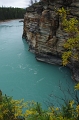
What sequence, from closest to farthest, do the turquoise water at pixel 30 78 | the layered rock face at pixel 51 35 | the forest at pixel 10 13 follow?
the turquoise water at pixel 30 78, the layered rock face at pixel 51 35, the forest at pixel 10 13

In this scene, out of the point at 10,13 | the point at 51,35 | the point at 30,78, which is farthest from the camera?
the point at 10,13

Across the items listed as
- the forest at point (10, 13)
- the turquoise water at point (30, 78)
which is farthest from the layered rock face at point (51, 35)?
the forest at point (10, 13)

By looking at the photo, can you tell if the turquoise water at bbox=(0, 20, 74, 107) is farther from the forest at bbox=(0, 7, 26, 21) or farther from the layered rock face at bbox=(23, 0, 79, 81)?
the forest at bbox=(0, 7, 26, 21)

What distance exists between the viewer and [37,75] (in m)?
24.0

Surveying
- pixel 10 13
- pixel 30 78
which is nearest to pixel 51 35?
pixel 30 78

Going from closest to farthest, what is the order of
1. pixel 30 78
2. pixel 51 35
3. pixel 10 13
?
pixel 30 78 < pixel 51 35 < pixel 10 13

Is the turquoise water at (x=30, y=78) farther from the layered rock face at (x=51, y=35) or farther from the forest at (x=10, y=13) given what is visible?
the forest at (x=10, y=13)

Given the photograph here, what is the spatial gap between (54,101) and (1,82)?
759cm

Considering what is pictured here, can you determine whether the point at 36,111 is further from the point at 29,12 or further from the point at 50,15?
the point at 29,12

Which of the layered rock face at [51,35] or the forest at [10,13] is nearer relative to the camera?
the layered rock face at [51,35]

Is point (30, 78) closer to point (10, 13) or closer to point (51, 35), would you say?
point (51, 35)

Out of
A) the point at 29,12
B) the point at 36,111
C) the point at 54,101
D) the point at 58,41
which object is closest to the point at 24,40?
the point at 29,12

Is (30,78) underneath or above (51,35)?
underneath

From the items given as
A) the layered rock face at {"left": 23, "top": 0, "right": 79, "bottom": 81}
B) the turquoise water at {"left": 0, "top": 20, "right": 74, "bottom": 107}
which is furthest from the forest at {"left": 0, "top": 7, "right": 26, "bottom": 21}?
the layered rock face at {"left": 23, "top": 0, "right": 79, "bottom": 81}
